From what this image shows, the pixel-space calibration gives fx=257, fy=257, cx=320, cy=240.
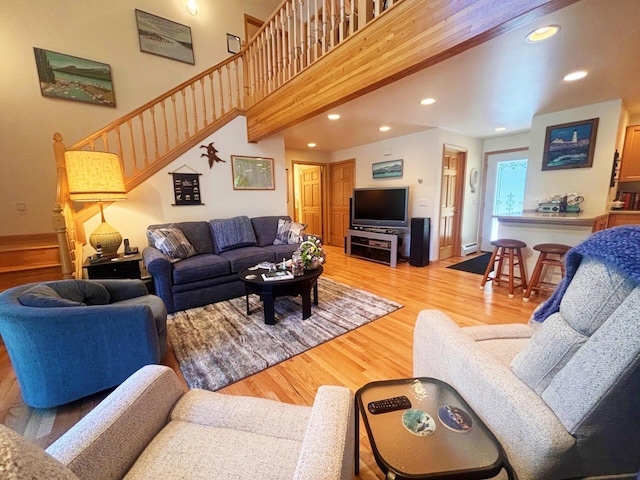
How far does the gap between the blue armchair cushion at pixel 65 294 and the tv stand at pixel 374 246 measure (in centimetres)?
386

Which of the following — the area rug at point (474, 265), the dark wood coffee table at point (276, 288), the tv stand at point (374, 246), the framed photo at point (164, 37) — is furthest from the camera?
the tv stand at point (374, 246)

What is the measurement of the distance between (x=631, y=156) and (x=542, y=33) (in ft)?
11.2

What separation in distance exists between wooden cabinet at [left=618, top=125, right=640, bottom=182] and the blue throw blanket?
183 inches

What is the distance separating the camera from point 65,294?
5.53 feet

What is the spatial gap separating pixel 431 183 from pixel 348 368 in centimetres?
367

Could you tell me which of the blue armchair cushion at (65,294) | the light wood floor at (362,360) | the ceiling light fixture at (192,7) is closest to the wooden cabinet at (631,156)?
the light wood floor at (362,360)

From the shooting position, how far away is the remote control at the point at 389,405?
92 cm

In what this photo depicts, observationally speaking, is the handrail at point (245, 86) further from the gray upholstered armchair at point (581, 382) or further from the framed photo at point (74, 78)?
the gray upholstered armchair at point (581, 382)

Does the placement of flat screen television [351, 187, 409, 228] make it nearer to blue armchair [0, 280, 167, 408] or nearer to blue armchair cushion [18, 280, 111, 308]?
blue armchair [0, 280, 167, 408]

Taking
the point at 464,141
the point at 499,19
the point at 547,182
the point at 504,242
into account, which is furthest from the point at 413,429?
the point at 464,141

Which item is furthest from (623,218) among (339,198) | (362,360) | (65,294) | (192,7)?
(192,7)

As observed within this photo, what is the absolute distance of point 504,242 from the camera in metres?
3.16

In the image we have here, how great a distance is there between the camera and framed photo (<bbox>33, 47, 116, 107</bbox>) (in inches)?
123

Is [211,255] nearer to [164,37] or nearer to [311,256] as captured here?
[311,256]
